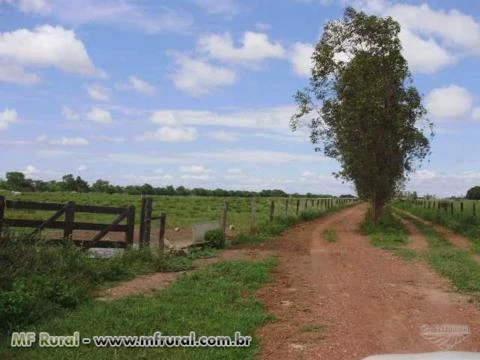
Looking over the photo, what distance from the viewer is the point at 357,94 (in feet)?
85.7

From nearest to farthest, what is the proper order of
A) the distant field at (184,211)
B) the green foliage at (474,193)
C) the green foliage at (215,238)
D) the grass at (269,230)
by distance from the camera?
the green foliage at (215,238), the grass at (269,230), the distant field at (184,211), the green foliage at (474,193)

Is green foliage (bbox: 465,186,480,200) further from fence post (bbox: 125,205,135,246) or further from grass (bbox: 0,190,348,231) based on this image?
fence post (bbox: 125,205,135,246)

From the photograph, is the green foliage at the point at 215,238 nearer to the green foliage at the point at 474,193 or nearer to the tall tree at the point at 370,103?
the tall tree at the point at 370,103

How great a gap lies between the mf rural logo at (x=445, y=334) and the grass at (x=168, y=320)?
222 cm

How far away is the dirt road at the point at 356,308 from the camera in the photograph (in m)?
7.15

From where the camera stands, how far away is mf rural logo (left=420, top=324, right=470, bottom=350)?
7.41 metres

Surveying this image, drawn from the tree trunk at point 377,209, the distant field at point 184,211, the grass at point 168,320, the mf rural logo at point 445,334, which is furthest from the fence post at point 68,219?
the tree trunk at point 377,209

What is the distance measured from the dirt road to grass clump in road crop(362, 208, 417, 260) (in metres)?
1.98

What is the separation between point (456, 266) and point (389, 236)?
31.7 ft

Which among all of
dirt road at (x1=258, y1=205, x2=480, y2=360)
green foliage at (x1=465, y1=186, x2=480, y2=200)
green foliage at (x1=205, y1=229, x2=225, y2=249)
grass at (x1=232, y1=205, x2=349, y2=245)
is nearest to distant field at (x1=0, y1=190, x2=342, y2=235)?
grass at (x1=232, y1=205, x2=349, y2=245)

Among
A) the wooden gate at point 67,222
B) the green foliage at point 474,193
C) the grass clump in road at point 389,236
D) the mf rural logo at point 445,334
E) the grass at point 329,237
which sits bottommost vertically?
the mf rural logo at point 445,334

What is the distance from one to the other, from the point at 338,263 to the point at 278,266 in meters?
1.73

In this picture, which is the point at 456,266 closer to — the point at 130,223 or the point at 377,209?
the point at 130,223

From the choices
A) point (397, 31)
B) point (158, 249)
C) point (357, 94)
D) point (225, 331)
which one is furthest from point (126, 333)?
point (397, 31)
